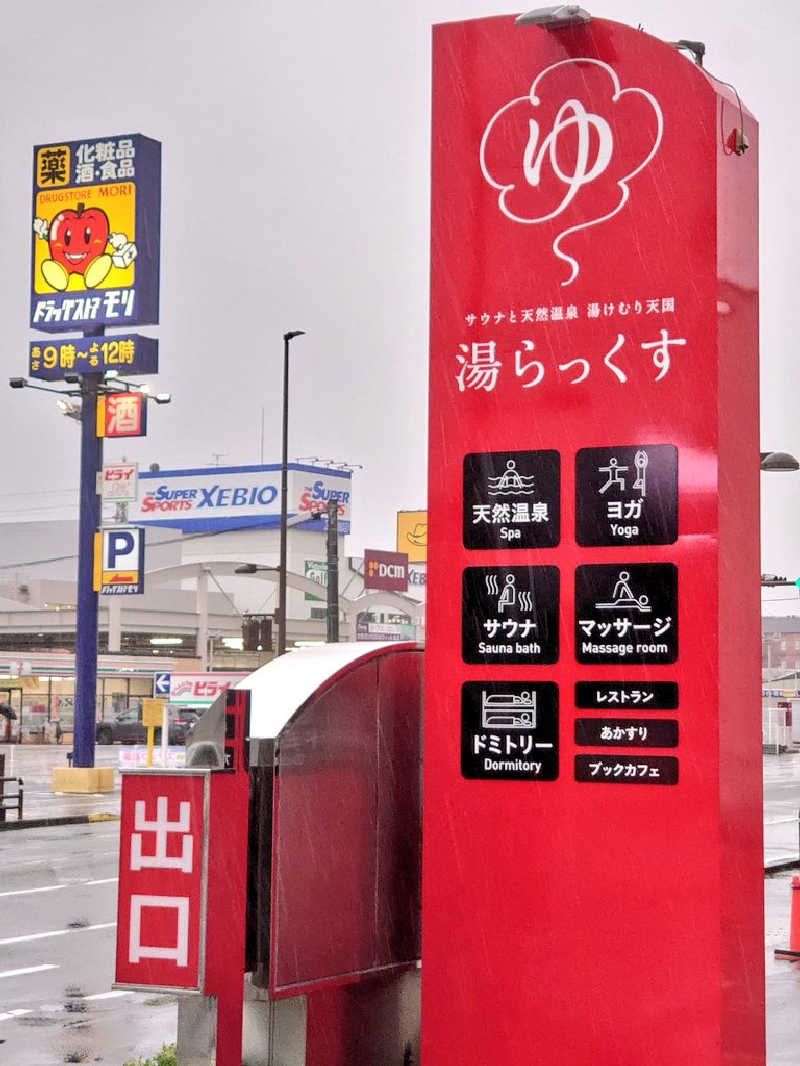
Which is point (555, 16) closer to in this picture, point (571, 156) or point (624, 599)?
point (571, 156)

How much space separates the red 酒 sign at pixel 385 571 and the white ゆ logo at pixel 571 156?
65472 millimetres

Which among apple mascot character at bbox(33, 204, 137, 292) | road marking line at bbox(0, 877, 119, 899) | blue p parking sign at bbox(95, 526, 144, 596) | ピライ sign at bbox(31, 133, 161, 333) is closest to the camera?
road marking line at bbox(0, 877, 119, 899)

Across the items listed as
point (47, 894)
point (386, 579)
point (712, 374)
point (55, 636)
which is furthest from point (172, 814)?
point (55, 636)

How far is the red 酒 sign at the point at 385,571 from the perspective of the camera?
7281 centimetres

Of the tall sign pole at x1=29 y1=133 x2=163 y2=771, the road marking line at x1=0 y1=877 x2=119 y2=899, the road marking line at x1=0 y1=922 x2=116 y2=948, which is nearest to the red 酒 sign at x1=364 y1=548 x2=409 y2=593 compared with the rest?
the tall sign pole at x1=29 y1=133 x2=163 y2=771

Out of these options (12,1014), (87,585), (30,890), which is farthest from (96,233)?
(12,1014)

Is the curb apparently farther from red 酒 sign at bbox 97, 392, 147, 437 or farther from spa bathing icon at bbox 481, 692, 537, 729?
spa bathing icon at bbox 481, 692, 537, 729

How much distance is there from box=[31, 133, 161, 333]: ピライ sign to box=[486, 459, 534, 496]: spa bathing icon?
89.2 feet

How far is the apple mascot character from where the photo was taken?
33.1 meters

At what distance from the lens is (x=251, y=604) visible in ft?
279

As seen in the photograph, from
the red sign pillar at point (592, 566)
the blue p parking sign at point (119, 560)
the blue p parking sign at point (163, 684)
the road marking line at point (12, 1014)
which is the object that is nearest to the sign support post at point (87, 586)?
the blue p parking sign at point (119, 560)

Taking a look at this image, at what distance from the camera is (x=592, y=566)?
6.21 meters

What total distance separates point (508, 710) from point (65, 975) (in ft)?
26.1

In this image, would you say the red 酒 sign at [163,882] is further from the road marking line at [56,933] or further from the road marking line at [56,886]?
the road marking line at [56,886]
